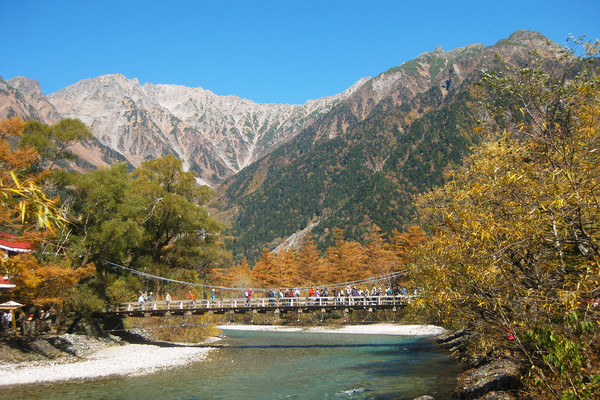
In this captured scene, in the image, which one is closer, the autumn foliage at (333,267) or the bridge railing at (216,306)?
the bridge railing at (216,306)

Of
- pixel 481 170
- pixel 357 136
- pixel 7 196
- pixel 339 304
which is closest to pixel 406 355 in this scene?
pixel 339 304

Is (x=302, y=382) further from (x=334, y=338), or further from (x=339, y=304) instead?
(x=334, y=338)

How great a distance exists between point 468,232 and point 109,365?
20.5 meters

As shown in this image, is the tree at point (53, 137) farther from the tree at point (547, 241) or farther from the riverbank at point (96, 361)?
the tree at point (547, 241)

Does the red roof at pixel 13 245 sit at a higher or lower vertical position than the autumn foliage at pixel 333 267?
higher

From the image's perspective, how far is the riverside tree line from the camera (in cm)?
633

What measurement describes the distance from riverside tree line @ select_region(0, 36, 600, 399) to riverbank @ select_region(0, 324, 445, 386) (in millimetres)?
2669

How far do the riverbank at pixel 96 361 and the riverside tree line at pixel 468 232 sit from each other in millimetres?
2669

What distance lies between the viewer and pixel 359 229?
112 meters

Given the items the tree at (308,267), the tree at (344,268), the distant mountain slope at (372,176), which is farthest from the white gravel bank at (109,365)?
the distant mountain slope at (372,176)

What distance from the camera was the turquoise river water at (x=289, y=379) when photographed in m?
15.4

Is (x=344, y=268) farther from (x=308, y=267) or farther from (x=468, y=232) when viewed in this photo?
(x=468, y=232)

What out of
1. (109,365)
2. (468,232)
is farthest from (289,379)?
(468,232)

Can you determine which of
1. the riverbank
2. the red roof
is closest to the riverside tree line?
the red roof
